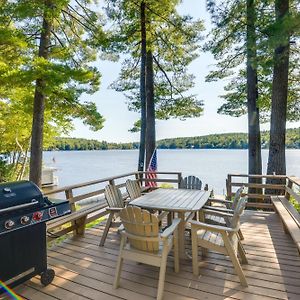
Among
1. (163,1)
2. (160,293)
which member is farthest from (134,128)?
→ (160,293)

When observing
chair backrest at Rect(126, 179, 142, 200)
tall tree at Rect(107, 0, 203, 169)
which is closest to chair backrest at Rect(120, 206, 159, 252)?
chair backrest at Rect(126, 179, 142, 200)

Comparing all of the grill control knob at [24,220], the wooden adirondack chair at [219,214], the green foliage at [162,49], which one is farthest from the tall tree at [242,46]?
the grill control knob at [24,220]

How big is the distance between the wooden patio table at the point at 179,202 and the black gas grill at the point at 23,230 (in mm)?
1162

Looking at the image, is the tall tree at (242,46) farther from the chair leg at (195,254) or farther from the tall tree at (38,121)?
the tall tree at (38,121)

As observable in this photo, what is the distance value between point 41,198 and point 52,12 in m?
5.39

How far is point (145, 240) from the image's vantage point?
7.69 ft

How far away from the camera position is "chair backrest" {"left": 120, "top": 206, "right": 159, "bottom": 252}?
2322mm

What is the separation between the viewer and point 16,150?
52.0 ft

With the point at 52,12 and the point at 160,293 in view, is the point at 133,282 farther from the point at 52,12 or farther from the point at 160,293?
the point at 52,12

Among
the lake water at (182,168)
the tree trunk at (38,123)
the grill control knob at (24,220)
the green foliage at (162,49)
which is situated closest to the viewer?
the grill control knob at (24,220)

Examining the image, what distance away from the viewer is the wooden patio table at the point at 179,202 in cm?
304

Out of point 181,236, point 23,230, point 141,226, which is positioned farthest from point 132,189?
point 23,230

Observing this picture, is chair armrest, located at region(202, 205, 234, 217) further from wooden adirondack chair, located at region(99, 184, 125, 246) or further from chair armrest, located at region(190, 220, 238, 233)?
wooden adirondack chair, located at region(99, 184, 125, 246)

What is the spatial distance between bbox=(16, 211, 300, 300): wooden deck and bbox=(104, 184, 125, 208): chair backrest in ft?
1.94
